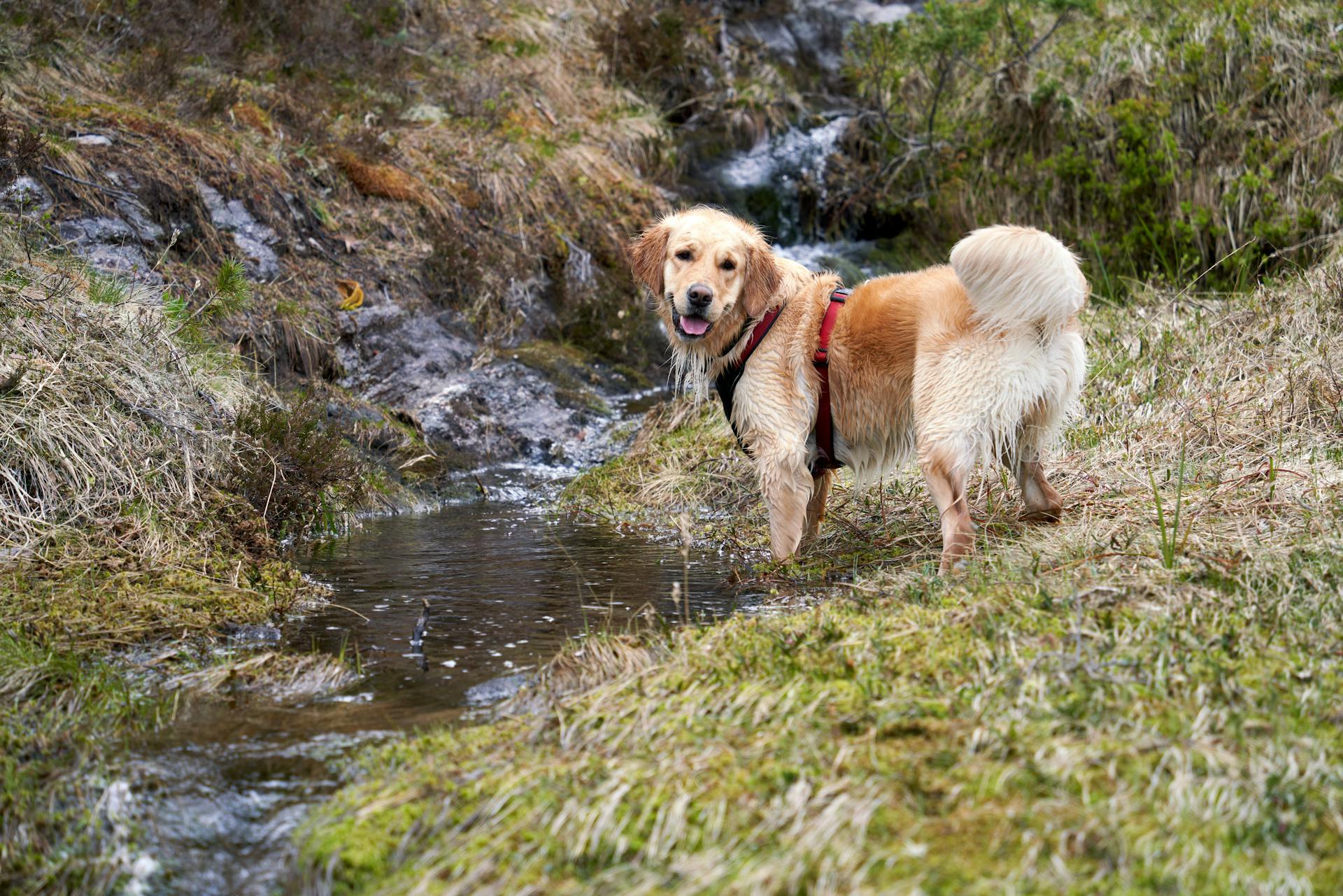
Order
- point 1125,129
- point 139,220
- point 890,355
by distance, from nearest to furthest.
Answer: point 890,355 < point 139,220 < point 1125,129

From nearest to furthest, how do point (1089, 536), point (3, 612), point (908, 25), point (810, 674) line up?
1. point (810, 674)
2. point (3, 612)
3. point (1089, 536)
4. point (908, 25)

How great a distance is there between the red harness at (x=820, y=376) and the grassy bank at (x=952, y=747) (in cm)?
98

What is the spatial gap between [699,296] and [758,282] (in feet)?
1.07

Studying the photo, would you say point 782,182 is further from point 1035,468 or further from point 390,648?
point 390,648

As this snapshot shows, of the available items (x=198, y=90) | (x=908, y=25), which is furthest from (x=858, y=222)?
(x=198, y=90)

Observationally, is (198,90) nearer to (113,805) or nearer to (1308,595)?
(113,805)

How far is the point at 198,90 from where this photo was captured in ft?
28.9

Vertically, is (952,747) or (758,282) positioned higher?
(758,282)

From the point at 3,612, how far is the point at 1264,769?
3.83 metres

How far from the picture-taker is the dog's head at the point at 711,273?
5004mm

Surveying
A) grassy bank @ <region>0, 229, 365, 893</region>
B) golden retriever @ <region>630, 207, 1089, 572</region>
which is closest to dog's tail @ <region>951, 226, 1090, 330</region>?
golden retriever @ <region>630, 207, 1089, 572</region>

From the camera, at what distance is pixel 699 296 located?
4949mm

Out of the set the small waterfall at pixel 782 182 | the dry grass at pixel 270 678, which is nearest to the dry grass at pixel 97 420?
the dry grass at pixel 270 678

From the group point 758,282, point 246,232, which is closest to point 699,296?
point 758,282
